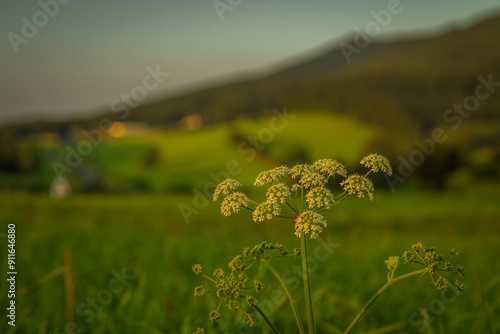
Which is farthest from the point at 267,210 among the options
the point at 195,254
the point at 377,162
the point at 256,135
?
the point at 256,135

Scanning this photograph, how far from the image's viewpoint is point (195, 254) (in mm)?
6473

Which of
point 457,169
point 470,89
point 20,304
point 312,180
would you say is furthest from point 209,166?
point 470,89

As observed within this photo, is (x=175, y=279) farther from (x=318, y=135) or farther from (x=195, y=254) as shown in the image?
(x=318, y=135)

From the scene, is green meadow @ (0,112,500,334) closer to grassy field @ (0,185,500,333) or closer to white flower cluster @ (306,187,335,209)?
grassy field @ (0,185,500,333)

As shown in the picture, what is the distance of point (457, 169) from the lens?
63.1ft

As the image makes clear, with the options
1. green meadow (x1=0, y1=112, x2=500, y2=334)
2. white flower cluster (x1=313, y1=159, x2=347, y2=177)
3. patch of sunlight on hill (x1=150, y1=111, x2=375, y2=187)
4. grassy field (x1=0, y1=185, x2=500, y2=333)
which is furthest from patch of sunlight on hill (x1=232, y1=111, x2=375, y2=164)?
white flower cluster (x1=313, y1=159, x2=347, y2=177)

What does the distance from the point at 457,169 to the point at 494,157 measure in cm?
317

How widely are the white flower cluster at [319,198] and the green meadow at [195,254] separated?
82cm

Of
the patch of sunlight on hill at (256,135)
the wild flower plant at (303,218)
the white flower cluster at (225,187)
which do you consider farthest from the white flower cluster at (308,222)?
the patch of sunlight on hill at (256,135)

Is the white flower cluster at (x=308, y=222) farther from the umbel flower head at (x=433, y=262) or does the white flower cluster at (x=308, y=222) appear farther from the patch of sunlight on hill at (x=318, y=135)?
the patch of sunlight on hill at (x=318, y=135)

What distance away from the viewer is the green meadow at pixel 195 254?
3.82 meters

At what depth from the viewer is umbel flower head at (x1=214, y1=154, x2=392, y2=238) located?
4.82 ft

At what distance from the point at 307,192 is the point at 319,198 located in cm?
13

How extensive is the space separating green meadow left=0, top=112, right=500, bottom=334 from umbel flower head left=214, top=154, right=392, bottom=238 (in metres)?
0.67
